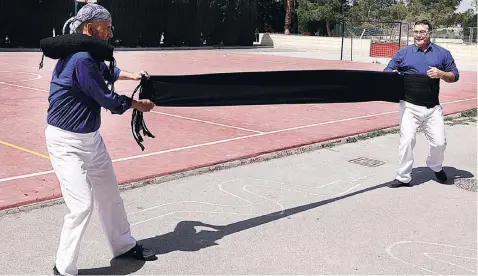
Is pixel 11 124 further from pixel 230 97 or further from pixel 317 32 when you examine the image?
pixel 317 32

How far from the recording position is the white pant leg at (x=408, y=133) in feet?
22.4

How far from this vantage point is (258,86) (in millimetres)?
6004

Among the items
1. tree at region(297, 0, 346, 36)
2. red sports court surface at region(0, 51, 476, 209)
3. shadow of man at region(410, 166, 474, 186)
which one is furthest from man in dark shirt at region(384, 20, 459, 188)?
tree at region(297, 0, 346, 36)

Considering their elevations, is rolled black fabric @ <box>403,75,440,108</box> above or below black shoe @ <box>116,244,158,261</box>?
above

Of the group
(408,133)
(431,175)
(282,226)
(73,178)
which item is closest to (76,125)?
(73,178)

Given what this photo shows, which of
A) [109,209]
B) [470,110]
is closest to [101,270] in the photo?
[109,209]

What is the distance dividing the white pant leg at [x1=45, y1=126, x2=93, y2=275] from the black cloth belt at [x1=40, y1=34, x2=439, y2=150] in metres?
0.58

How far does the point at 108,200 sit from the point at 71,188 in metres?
0.41

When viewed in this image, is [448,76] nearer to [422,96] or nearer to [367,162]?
[422,96]

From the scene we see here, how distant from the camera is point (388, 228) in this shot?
5.52m

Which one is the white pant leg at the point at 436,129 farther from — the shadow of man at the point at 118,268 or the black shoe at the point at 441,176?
the shadow of man at the point at 118,268

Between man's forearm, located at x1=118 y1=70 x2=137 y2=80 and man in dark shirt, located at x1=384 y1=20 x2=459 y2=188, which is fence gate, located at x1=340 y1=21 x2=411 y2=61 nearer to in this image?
man in dark shirt, located at x1=384 y1=20 x2=459 y2=188

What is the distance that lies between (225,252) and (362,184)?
2.92 m

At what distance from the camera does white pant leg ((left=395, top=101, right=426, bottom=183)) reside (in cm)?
683
